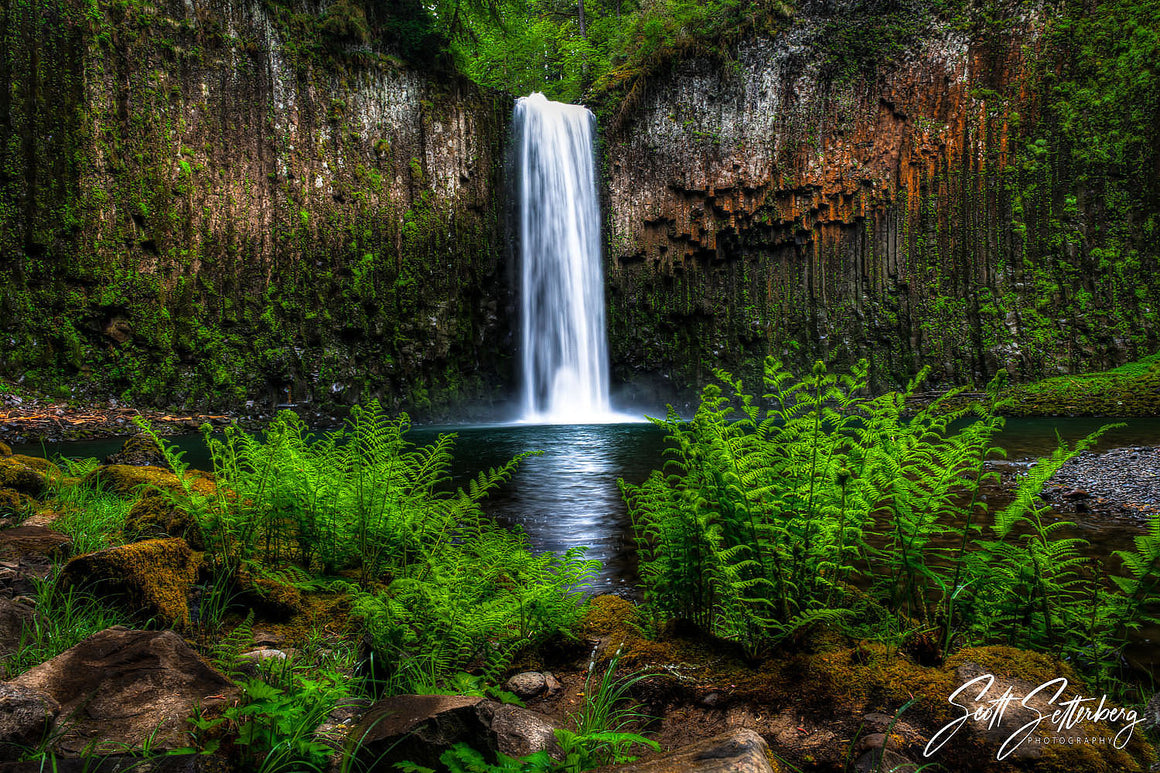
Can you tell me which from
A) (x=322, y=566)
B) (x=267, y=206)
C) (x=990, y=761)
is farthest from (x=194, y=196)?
(x=990, y=761)

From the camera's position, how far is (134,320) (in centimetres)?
1627

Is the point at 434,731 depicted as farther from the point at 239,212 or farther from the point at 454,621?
the point at 239,212

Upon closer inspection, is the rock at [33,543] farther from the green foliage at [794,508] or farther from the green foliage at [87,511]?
the green foliage at [794,508]

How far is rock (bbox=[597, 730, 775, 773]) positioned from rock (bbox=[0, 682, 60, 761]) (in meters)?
1.46

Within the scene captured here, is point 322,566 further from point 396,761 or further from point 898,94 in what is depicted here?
point 898,94

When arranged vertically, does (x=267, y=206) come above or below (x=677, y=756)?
above

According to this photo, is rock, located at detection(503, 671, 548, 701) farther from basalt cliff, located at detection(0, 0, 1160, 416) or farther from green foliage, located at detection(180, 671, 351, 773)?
basalt cliff, located at detection(0, 0, 1160, 416)

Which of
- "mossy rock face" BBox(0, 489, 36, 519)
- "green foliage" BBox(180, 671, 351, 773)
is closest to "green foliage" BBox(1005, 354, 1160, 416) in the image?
"green foliage" BBox(180, 671, 351, 773)

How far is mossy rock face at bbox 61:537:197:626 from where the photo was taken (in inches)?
96.9

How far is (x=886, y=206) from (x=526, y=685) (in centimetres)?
2578

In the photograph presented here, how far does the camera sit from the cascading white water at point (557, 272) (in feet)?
76.1

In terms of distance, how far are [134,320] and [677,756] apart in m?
20.1

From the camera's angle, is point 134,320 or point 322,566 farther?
point 134,320

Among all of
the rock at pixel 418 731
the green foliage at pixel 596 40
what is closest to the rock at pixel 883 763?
the rock at pixel 418 731
